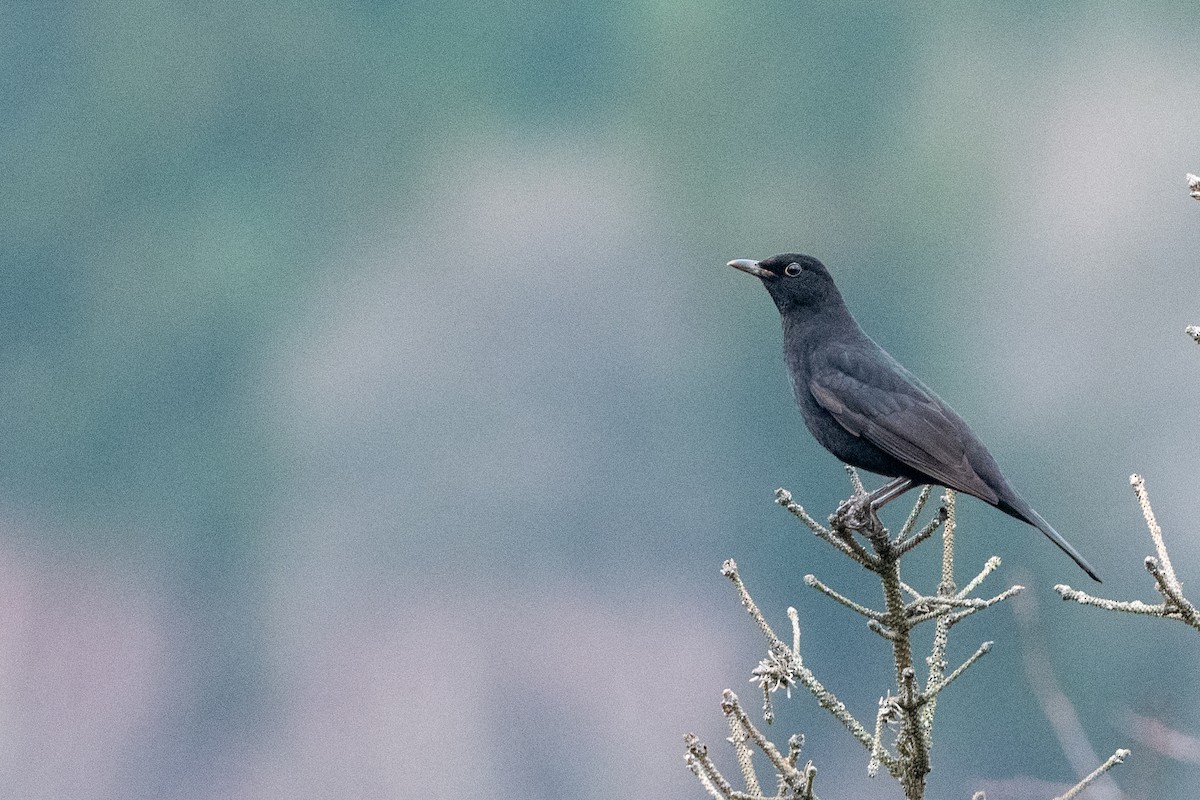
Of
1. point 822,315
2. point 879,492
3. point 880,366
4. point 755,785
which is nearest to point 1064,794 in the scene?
point 755,785

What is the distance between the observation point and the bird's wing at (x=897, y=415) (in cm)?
493

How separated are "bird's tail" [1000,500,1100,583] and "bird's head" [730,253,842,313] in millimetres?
1468

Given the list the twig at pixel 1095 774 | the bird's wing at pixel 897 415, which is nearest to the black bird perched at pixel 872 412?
the bird's wing at pixel 897 415

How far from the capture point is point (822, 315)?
6.04 metres

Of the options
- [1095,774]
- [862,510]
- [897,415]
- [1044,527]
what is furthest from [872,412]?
[1095,774]

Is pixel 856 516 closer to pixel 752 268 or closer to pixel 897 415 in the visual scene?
pixel 897 415

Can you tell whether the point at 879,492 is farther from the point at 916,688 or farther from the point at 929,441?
the point at 916,688

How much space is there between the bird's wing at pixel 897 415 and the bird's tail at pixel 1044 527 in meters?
0.15

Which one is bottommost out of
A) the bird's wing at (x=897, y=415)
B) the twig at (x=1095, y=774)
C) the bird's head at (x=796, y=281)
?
the twig at (x=1095, y=774)

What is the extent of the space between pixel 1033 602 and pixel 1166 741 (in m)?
0.56

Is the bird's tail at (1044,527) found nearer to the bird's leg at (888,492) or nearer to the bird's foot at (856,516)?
the bird's leg at (888,492)

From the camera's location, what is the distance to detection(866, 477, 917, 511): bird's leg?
4547 mm

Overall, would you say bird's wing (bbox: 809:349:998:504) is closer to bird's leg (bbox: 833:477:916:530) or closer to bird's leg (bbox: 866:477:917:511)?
bird's leg (bbox: 866:477:917:511)

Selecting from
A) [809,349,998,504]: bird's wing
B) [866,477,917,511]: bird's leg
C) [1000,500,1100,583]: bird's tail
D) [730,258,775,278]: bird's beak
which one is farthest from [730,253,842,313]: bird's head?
[1000,500,1100,583]: bird's tail
